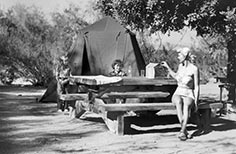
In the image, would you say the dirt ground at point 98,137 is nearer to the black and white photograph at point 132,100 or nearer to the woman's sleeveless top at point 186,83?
the black and white photograph at point 132,100

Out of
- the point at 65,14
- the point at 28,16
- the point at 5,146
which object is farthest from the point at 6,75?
the point at 5,146

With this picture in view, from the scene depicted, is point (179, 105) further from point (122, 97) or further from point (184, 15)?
point (184, 15)

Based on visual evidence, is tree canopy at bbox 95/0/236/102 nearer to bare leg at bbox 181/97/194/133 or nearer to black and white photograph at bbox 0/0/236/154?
black and white photograph at bbox 0/0/236/154

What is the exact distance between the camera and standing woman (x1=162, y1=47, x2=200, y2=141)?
655 cm

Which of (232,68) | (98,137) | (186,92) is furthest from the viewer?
(232,68)

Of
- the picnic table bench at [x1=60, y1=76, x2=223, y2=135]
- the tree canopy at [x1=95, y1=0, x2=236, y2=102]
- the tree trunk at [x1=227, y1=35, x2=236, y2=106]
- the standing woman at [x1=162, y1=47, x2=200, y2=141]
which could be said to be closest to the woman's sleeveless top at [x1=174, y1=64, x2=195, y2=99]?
the standing woman at [x1=162, y1=47, x2=200, y2=141]

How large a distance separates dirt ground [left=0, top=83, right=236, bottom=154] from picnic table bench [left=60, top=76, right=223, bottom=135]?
0.94 feet

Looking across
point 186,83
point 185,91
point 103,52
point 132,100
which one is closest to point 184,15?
point 132,100

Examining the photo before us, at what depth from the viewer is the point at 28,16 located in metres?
23.0

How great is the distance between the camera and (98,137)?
22.3 ft

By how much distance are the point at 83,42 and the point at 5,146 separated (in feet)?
24.2

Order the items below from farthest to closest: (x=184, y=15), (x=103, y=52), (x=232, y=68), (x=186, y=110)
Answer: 1. (x=103, y=52)
2. (x=232, y=68)
3. (x=184, y=15)
4. (x=186, y=110)

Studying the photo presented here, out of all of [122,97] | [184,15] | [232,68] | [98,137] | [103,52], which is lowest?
[98,137]

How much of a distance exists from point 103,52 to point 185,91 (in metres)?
6.78
